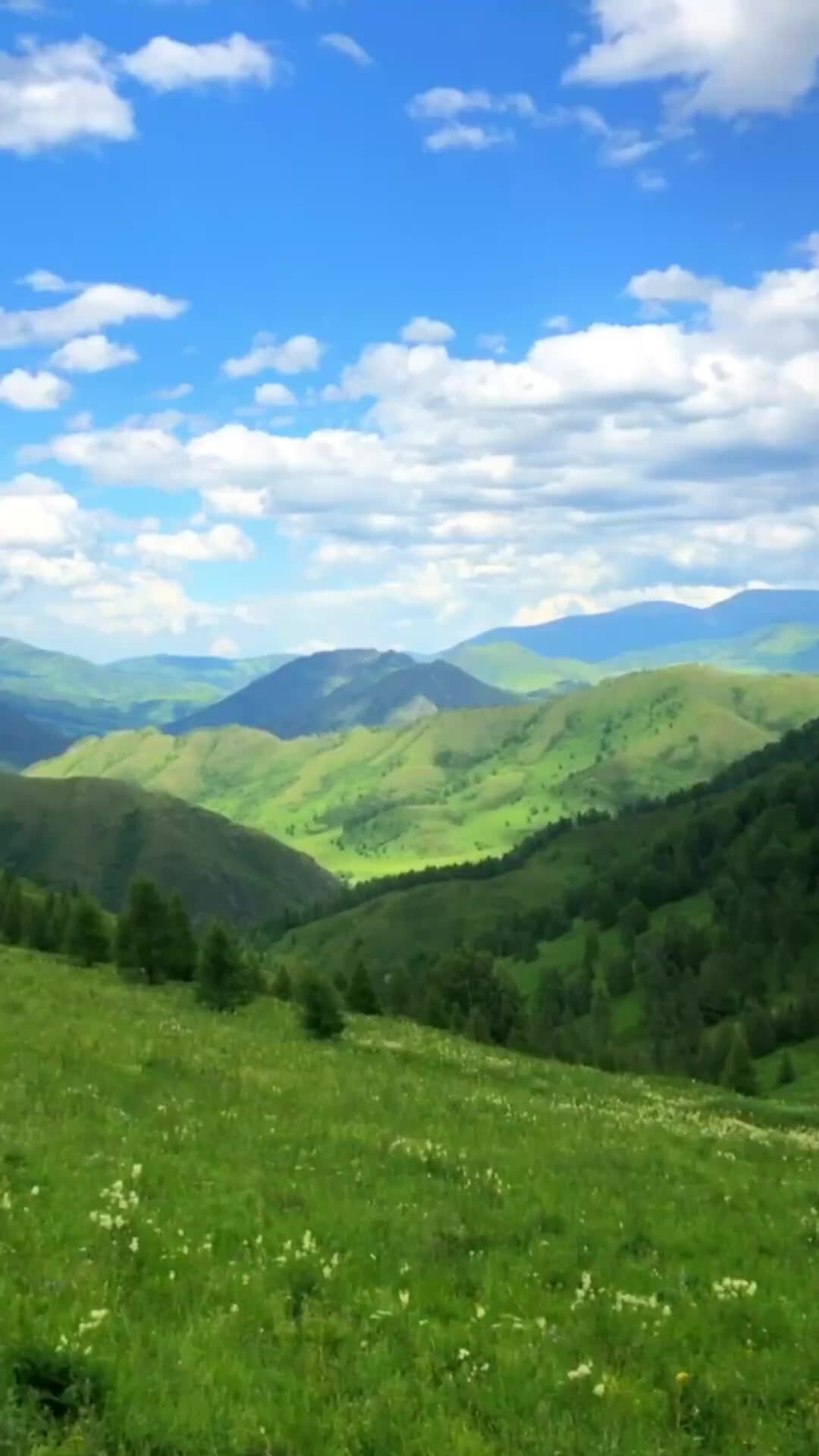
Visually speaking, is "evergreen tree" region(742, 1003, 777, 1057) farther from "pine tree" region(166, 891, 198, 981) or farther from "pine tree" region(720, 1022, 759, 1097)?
"pine tree" region(166, 891, 198, 981)

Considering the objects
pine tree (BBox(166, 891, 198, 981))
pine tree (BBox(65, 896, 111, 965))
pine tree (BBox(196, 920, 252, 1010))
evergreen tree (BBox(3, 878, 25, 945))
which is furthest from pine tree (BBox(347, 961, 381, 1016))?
evergreen tree (BBox(3, 878, 25, 945))

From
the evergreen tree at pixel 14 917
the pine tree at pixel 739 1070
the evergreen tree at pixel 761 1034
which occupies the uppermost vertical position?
the evergreen tree at pixel 14 917

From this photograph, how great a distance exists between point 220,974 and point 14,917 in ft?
116

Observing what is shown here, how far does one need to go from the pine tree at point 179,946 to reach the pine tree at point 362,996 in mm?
11363

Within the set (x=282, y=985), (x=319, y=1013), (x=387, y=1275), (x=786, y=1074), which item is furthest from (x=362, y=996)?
(x=786, y=1074)

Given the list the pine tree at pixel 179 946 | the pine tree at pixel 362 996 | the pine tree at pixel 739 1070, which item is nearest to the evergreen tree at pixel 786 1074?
the pine tree at pixel 739 1070

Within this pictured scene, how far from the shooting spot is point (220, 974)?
5406 cm

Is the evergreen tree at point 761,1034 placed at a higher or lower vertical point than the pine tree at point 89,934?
lower

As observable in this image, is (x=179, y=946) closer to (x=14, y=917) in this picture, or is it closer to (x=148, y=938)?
(x=148, y=938)

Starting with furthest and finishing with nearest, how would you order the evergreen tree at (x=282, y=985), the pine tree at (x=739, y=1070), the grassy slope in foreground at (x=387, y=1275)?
the pine tree at (x=739, y=1070)
the evergreen tree at (x=282, y=985)
the grassy slope in foreground at (x=387, y=1275)

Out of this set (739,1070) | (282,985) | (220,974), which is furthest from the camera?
(739,1070)

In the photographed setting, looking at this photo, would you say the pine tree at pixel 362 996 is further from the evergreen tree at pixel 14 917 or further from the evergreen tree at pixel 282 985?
the evergreen tree at pixel 14 917

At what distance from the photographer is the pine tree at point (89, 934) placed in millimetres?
65375

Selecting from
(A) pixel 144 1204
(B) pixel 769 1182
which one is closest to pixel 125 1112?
(A) pixel 144 1204
